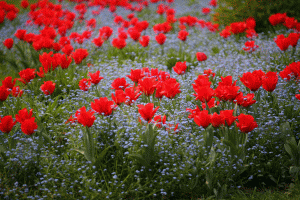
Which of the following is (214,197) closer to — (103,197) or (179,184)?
(179,184)

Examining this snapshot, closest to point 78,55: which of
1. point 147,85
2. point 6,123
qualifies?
point 147,85

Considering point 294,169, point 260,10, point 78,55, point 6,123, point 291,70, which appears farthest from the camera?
point 260,10

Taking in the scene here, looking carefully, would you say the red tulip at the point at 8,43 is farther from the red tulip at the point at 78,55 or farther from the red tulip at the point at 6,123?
the red tulip at the point at 6,123

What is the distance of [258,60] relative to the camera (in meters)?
4.66

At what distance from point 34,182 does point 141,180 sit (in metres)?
1.01

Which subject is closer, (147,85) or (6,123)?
(6,123)

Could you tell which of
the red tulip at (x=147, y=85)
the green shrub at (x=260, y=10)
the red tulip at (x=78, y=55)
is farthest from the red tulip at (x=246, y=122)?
the green shrub at (x=260, y=10)

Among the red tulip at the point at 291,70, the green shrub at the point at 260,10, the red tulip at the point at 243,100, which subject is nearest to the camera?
the red tulip at the point at 243,100

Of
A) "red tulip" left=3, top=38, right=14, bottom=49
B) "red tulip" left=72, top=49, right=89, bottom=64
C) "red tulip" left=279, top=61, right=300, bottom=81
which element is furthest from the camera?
"red tulip" left=3, top=38, right=14, bottom=49

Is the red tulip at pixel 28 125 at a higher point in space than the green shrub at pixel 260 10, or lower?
lower

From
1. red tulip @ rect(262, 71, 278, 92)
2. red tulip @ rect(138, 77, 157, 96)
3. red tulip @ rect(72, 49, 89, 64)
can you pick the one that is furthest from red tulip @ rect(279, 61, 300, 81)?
red tulip @ rect(72, 49, 89, 64)

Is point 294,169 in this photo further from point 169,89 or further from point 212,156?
point 169,89

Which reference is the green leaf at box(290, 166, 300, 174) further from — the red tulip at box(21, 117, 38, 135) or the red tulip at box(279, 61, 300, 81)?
the red tulip at box(21, 117, 38, 135)

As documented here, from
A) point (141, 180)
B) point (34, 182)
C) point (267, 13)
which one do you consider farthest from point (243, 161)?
point (267, 13)
